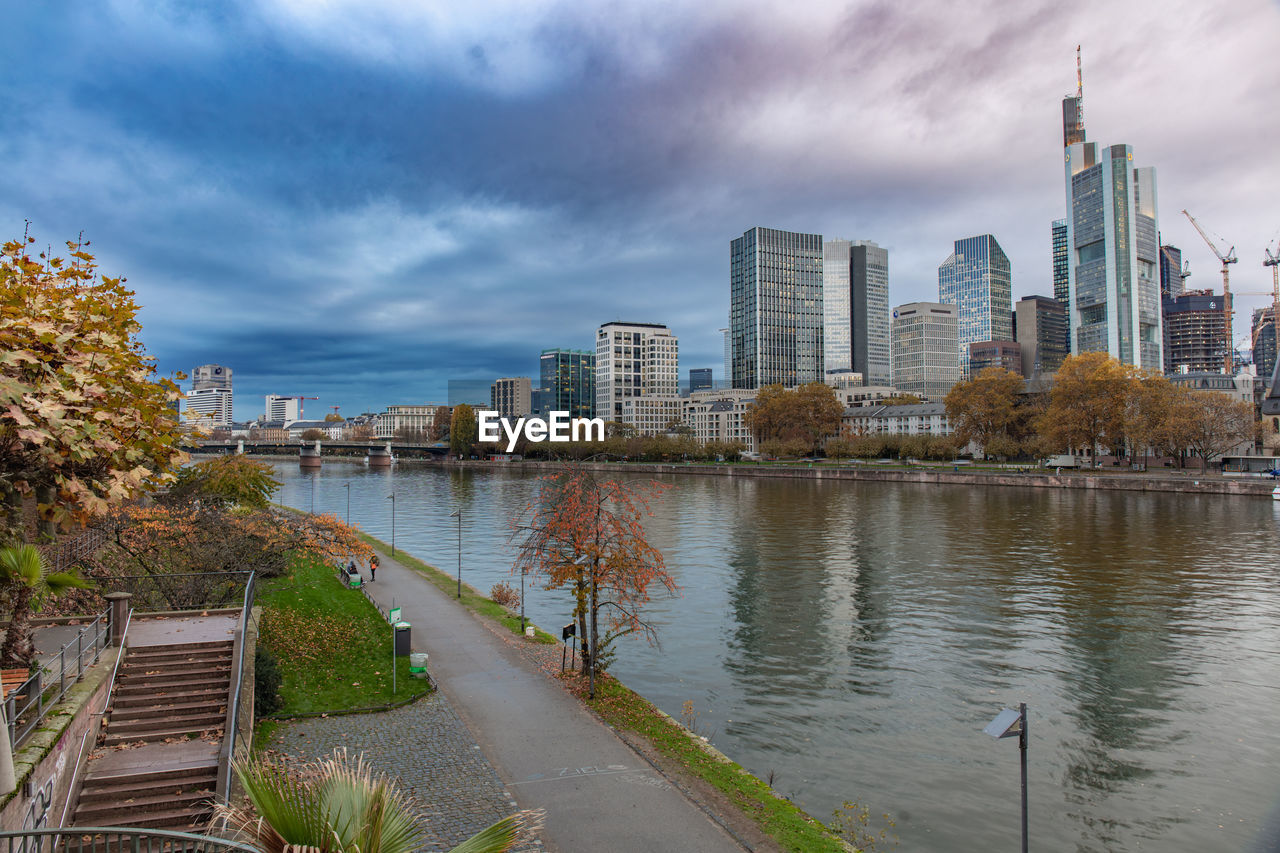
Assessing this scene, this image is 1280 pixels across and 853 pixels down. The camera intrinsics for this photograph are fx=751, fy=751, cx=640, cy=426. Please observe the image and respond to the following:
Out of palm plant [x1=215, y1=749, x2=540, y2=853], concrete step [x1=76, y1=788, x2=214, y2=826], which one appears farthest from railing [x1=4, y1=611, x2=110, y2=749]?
palm plant [x1=215, y1=749, x2=540, y2=853]

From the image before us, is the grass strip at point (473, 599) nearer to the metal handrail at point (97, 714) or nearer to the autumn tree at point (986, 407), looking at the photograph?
the metal handrail at point (97, 714)

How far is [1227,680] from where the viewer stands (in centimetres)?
2412

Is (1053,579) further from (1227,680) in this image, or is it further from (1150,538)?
(1150,538)

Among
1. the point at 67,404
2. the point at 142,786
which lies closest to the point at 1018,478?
the point at 142,786

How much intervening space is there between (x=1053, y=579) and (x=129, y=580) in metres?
41.9

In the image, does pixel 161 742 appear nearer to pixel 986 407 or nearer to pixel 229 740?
pixel 229 740

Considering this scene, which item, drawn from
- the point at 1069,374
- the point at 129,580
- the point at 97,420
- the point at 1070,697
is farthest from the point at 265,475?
the point at 1069,374

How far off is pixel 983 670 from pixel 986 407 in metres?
116

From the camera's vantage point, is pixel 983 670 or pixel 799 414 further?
pixel 799 414

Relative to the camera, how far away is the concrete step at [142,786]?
13.8m

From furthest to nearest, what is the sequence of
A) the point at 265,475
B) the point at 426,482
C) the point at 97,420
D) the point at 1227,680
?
the point at 426,482 → the point at 265,475 → the point at 1227,680 → the point at 97,420

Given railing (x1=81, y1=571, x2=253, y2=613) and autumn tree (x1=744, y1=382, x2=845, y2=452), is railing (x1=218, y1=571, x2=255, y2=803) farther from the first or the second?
autumn tree (x1=744, y1=382, x2=845, y2=452)

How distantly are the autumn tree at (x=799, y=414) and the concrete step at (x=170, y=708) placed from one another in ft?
486

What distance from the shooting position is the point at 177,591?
24875mm
